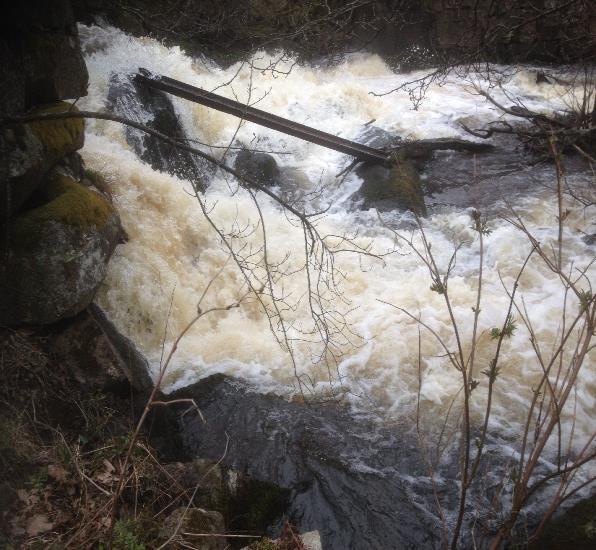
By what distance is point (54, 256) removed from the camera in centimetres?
355

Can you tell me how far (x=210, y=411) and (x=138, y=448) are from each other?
3.32 feet

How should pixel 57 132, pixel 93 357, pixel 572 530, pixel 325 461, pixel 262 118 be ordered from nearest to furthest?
pixel 572 530
pixel 325 461
pixel 93 357
pixel 57 132
pixel 262 118

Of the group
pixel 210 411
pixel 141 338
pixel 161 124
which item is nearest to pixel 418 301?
pixel 210 411

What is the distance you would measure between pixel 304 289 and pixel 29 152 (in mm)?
3243

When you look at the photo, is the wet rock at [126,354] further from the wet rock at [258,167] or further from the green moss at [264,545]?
the wet rock at [258,167]

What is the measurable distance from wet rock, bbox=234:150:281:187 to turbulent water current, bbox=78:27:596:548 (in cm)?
31

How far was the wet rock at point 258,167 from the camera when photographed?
7.86 metres

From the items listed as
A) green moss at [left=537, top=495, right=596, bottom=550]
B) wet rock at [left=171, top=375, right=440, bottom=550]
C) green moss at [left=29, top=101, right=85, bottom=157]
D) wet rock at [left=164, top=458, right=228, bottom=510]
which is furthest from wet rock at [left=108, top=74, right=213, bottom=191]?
green moss at [left=537, top=495, right=596, bottom=550]

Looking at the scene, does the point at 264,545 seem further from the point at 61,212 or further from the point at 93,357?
the point at 61,212

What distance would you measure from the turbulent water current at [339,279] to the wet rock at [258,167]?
310mm

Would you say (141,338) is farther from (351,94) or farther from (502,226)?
(351,94)

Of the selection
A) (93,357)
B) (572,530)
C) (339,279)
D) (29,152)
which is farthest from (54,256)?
(572,530)

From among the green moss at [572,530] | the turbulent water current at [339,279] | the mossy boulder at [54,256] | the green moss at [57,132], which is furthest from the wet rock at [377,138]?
the green moss at [572,530]

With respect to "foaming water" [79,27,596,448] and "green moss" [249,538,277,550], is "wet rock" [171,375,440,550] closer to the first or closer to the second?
"foaming water" [79,27,596,448]
